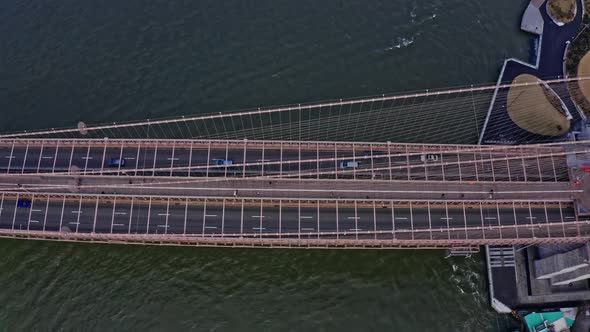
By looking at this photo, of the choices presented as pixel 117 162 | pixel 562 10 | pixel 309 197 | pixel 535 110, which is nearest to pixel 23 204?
pixel 117 162

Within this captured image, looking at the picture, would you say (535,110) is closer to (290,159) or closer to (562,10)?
(562,10)

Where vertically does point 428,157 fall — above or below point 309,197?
above

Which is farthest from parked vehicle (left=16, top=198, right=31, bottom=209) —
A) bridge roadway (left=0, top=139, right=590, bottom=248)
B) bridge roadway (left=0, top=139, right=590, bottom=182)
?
bridge roadway (left=0, top=139, right=590, bottom=182)

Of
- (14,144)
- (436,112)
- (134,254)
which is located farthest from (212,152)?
(436,112)

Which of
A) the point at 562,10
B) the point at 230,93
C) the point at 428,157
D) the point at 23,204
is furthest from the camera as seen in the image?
the point at 562,10

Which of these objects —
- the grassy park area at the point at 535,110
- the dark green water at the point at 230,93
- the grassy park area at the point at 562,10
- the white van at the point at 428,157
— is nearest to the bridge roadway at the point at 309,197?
the white van at the point at 428,157

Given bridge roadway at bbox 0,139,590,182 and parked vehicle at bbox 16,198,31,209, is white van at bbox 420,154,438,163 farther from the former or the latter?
parked vehicle at bbox 16,198,31,209
